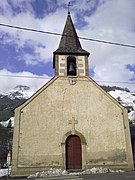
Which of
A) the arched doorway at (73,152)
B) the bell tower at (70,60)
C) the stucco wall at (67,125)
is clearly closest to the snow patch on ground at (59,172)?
the stucco wall at (67,125)

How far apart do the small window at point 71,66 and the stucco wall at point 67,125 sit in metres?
1.17

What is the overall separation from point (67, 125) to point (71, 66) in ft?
19.8

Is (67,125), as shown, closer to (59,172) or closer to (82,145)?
(82,145)

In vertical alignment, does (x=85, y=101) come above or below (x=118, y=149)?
above

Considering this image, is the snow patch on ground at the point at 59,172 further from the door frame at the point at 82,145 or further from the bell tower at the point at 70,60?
the bell tower at the point at 70,60

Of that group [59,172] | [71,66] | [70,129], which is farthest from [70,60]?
[59,172]

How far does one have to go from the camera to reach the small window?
24156 mm

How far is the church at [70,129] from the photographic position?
20547 mm

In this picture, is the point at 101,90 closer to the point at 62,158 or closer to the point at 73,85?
the point at 73,85

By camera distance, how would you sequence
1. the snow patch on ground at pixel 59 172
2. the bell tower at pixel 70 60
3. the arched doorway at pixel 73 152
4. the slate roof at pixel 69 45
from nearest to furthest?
the snow patch on ground at pixel 59 172 < the arched doorway at pixel 73 152 < the bell tower at pixel 70 60 < the slate roof at pixel 69 45

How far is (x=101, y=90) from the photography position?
23.2m

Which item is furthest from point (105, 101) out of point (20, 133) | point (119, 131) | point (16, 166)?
point (16, 166)

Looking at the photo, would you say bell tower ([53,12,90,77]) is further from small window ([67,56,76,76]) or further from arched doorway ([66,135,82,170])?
arched doorway ([66,135,82,170])

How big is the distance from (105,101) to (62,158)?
643 centimetres
